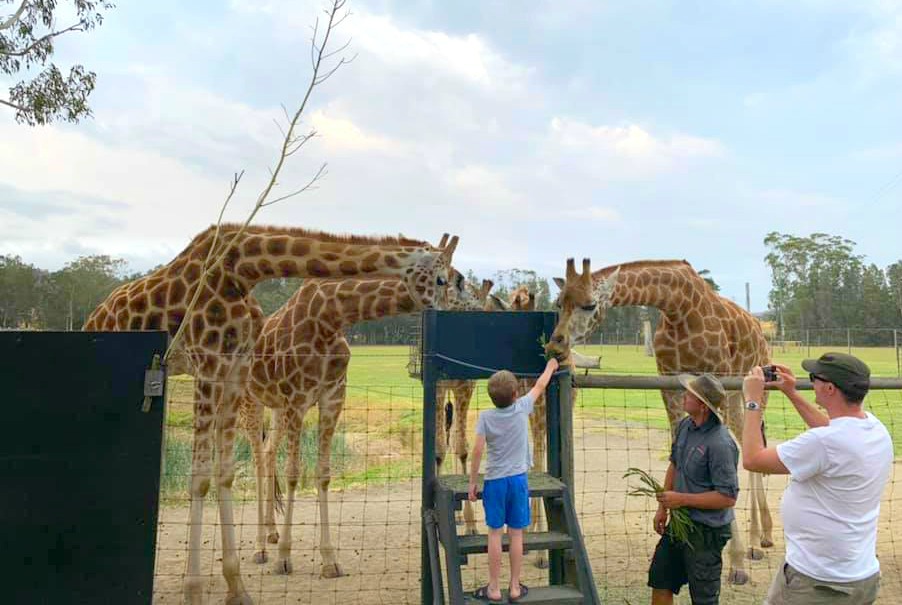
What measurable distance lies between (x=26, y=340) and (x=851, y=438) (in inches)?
167

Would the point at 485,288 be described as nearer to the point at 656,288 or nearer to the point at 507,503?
the point at 656,288

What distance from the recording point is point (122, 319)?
17.0ft

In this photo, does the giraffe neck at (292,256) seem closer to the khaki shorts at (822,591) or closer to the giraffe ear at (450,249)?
the giraffe ear at (450,249)

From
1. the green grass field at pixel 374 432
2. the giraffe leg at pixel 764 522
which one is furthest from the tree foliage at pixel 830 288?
the giraffe leg at pixel 764 522

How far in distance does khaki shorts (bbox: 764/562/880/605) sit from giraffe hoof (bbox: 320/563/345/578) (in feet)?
14.1

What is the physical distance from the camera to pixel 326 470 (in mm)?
6238

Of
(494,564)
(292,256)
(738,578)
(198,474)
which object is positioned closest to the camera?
(494,564)

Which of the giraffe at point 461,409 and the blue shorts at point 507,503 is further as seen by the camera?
the giraffe at point 461,409

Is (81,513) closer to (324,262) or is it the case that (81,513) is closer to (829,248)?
(324,262)

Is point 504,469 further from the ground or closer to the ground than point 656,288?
closer to the ground

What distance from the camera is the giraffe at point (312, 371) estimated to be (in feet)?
20.5

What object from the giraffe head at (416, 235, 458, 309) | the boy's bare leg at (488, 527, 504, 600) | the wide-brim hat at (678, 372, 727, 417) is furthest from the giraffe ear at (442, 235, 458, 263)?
the boy's bare leg at (488, 527, 504, 600)

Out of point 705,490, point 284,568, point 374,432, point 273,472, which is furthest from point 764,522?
point 374,432

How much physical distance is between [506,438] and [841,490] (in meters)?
1.62
